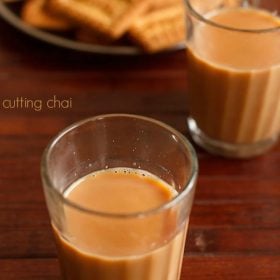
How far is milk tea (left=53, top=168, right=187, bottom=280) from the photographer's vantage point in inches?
24.9

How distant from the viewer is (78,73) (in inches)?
46.9

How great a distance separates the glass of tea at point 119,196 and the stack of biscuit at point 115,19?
1.41ft

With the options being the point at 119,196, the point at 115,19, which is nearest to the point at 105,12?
the point at 115,19

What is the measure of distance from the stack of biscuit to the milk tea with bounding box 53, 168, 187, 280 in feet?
1.60

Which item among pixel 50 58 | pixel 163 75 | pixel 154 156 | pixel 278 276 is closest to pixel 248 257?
pixel 278 276

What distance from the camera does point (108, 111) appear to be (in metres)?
1.10

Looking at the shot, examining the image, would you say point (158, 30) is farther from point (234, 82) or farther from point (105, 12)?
point (234, 82)

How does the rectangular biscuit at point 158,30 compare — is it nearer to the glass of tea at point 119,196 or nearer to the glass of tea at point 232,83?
the glass of tea at point 232,83

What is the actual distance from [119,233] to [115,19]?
0.65 meters

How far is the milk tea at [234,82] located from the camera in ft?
3.17

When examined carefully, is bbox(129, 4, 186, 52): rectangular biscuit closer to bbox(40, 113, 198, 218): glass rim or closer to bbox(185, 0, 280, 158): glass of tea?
bbox(185, 0, 280, 158): glass of tea

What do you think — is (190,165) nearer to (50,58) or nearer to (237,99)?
(237,99)

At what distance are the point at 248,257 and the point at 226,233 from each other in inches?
2.0

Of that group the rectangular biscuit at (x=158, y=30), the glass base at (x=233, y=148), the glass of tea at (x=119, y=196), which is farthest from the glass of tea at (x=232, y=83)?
the glass of tea at (x=119, y=196)
